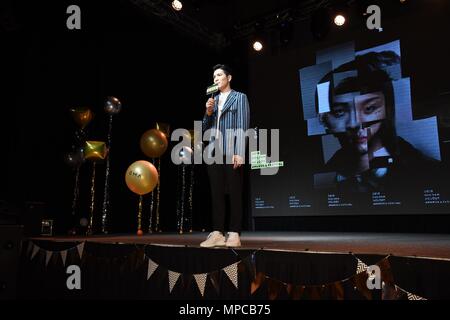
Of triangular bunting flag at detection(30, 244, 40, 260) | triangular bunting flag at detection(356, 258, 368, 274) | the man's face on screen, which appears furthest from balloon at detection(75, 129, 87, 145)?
triangular bunting flag at detection(356, 258, 368, 274)

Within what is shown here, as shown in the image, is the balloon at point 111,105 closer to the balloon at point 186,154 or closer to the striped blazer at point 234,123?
the balloon at point 186,154

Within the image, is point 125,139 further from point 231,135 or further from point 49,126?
point 231,135

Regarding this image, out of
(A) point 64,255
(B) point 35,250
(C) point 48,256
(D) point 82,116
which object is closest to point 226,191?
(A) point 64,255

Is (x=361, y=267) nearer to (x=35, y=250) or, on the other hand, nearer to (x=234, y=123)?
(x=234, y=123)

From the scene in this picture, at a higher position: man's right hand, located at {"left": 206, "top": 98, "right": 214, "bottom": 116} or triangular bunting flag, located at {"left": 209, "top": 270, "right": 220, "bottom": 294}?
man's right hand, located at {"left": 206, "top": 98, "right": 214, "bottom": 116}

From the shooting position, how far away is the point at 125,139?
6.02 metres

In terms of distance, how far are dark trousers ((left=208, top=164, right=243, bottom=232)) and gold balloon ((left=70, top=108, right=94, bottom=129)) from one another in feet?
9.85

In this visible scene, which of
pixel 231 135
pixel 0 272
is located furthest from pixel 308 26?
pixel 0 272

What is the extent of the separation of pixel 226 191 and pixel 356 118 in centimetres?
368

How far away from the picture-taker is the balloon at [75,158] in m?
5.03

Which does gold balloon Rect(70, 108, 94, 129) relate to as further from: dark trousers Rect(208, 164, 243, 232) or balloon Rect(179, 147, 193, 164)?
dark trousers Rect(208, 164, 243, 232)

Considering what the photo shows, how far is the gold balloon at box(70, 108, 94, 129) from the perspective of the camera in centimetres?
507

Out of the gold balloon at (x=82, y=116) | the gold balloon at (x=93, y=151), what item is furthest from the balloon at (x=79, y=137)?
the gold balloon at (x=93, y=151)

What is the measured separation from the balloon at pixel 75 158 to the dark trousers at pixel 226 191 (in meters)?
2.93
